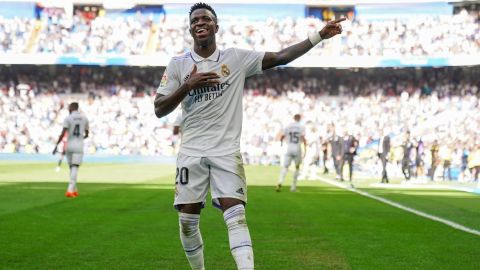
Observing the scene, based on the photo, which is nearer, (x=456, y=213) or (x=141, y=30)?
(x=456, y=213)

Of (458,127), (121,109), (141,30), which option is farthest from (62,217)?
(141,30)

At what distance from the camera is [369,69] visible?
190ft

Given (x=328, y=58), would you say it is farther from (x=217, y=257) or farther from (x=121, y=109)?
(x=217, y=257)

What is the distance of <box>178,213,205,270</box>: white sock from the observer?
6.73 metres

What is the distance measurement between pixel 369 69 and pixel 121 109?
16.8 metres

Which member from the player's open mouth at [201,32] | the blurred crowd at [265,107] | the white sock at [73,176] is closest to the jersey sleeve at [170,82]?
the player's open mouth at [201,32]

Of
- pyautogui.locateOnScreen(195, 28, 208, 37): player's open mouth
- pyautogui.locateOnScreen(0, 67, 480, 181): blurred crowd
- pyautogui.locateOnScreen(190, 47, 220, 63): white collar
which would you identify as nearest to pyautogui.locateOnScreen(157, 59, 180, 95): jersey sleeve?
pyautogui.locateOnScreen(190, 47, 220, 63): white collar

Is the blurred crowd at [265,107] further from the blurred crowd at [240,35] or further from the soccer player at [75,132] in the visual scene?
the soccer player at [75,132]

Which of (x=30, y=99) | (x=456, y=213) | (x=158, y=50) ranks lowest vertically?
(x=456, y=213)

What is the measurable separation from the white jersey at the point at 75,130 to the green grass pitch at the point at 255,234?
47.6 inches

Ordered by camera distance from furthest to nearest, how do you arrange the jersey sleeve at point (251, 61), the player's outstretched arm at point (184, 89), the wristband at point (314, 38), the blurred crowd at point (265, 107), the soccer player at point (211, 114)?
the blurred crowd at point (265, 107) < the jersey sleeve at point (251, 61) < the wristband at point (314, 38) < the soccer player at point (211, 114) < the player's outstretched arm at point (184, 89)

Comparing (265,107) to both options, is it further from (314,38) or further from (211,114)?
(211,114)

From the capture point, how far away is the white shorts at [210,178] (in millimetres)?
6523

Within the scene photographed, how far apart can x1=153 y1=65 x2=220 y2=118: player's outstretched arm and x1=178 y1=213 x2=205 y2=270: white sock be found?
2.85 feet
